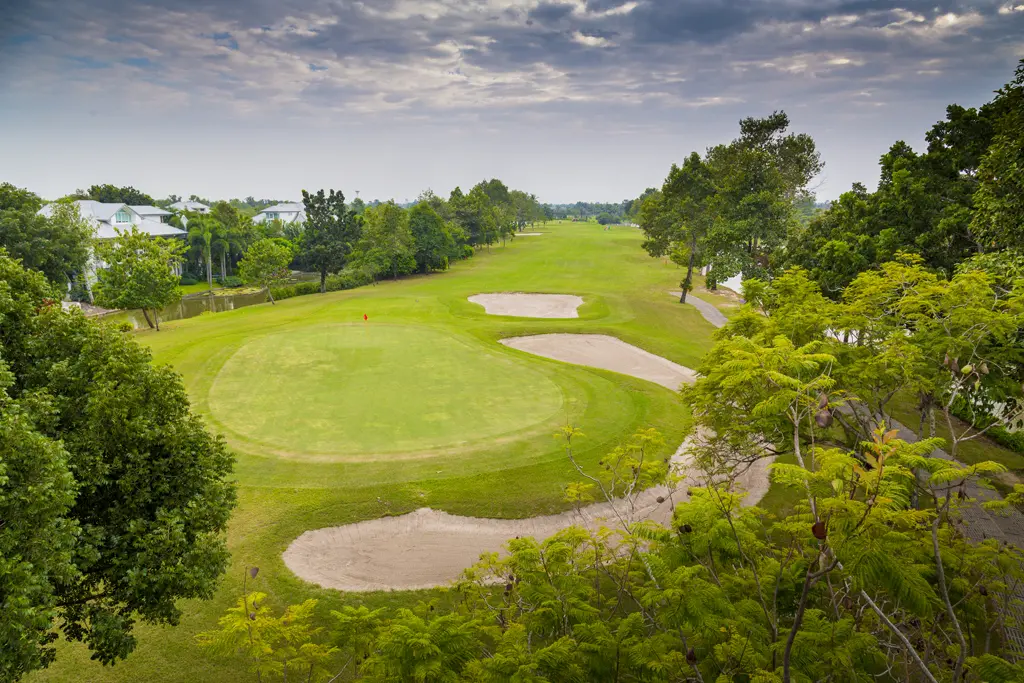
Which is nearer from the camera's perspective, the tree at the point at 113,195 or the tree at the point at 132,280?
the tree at the point at 132,280

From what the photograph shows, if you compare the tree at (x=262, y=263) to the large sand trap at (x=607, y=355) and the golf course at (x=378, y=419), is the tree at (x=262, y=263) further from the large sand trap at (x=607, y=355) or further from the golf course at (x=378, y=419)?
the large sand trap at (x=607, y=355)

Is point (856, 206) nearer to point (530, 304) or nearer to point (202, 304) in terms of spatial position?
point (530, 304)

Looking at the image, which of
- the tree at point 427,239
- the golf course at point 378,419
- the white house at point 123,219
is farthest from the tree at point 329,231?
the white house at point 123,219

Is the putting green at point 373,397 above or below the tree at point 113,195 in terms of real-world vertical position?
below

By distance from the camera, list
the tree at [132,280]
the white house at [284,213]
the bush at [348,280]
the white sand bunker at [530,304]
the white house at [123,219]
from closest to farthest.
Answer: the tree at [132,280] → the white sand bunker at [530,304] → the bush at [348,280] → the white house at [123,219] → the white house at [284,213]

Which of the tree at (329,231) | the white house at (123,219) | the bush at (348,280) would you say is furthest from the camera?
the white house at (123,219)

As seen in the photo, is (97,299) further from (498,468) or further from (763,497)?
(763,497)
